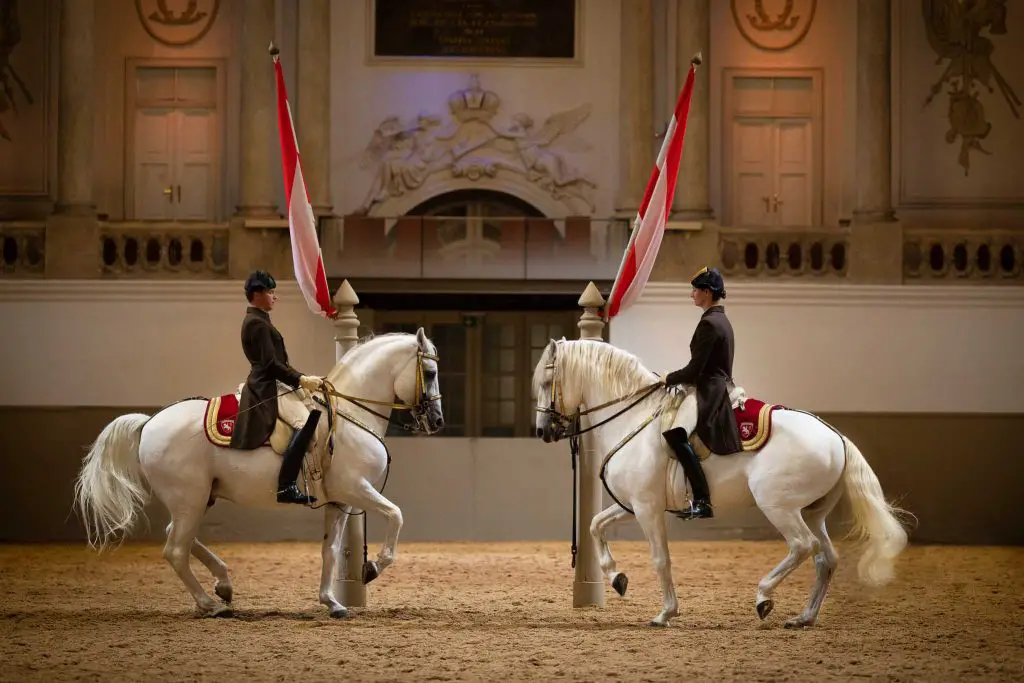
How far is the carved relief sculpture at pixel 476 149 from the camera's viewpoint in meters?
→ 16.8

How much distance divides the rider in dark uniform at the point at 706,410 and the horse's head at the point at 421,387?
59.0 inches

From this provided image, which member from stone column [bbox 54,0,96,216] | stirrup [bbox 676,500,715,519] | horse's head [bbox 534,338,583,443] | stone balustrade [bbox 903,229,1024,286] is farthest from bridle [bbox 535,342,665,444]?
stone column [bbox 54,0,96,216]

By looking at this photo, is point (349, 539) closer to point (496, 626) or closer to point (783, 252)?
point (496, 626)

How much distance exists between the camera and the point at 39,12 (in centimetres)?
1708

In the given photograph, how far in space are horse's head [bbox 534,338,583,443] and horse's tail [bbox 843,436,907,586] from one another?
169 centimetres

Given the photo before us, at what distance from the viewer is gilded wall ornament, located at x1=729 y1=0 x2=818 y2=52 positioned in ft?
57.6

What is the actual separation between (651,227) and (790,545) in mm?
2507

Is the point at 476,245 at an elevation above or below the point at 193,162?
below

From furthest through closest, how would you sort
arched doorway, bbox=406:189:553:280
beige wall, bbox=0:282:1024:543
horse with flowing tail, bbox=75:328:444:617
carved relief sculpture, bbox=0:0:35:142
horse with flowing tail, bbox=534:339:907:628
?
1. carved relief sculpture, bbox=0:0:35:142
2. beige wall, bbox=0:282:1024:543
3. arched doorway, bbox=406:189:553:280
4. horse with flowing tail, bbox=75:328:444:617
5. horse with flowing tail, bbox=534:339:907:628

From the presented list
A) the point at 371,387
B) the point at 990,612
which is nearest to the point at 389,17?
the point at 371,387

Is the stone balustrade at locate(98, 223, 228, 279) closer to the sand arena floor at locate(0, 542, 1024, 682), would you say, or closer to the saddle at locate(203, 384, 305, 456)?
the sand arena floor at locate(0, 542, 1024, 682)

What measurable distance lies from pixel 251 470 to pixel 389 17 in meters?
9.17

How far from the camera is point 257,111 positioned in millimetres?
16188

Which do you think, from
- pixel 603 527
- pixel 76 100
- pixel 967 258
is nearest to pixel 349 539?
pixel 603 527
